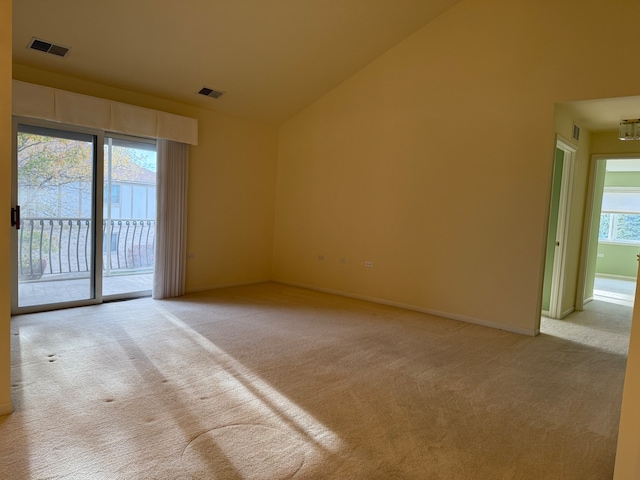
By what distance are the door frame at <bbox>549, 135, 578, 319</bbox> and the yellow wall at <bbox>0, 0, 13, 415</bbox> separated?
216 inches

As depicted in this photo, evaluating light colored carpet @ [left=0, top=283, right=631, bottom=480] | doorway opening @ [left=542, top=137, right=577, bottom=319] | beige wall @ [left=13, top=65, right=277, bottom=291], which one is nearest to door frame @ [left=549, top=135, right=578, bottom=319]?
doorway opening @ [left=542, top=137, right=577, bottom=319]

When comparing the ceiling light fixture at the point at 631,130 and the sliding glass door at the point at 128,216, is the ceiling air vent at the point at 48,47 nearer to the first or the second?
the sliding glass door at the point at 128,216

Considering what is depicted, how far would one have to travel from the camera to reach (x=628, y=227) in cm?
951

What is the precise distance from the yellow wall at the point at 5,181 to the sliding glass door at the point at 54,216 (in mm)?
2370

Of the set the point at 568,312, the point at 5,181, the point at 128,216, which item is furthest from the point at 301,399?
the point at 568,312

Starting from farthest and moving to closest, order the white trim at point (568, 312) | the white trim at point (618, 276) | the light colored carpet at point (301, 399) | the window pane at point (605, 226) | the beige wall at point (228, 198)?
Answer: the window pane at point (605, 226) < the white trim at point (618, 276) < the beige wall at point (228, 198) < the white trim at point (568, 312) < the light colored carpet at point (301, 399)

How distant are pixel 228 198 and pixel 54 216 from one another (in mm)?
2292

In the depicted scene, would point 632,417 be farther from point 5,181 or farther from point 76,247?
point 76,247

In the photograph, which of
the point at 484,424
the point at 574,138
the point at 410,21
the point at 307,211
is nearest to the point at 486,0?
the point at 410,21

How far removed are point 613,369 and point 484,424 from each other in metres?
1.86

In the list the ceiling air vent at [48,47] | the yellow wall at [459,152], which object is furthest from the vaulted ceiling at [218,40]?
the yellow wall at [459,152]

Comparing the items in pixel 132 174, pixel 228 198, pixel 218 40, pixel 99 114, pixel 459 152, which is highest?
pixel 218 40

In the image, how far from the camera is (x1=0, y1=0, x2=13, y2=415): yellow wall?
2207 mm

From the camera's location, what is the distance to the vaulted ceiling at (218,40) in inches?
151
